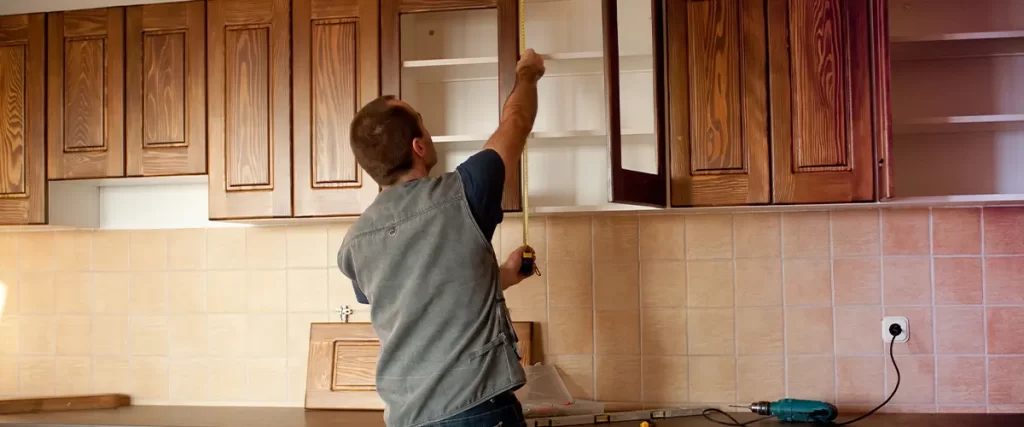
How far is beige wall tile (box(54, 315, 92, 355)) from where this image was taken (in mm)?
2883

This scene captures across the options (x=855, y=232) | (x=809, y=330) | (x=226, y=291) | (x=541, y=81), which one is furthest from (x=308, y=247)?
(x=855, y=232)

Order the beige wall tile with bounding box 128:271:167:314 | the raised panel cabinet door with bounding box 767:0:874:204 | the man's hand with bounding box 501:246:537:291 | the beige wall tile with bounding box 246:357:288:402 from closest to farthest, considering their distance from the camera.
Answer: the man's hand with bounding box 501:246:537:291 < the raised panel cabinet door with bounding box 767:0:874:204 < the beige wall tile with bounding box 246:357:288:402 < the beige wall tile with bounding box 128:271:167:314

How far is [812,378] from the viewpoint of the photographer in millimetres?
2502

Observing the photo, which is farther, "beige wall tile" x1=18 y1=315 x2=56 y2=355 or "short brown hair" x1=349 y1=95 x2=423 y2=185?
"beige wall tile" x1=18 y1=315 x2=56 y2=355

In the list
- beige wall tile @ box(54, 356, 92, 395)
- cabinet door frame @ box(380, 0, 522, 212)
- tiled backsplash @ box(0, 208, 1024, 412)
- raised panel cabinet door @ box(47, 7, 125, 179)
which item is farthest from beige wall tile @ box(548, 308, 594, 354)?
beige wall tile @ box(54, 356, 92, 395)

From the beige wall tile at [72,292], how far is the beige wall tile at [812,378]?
7.51 feet

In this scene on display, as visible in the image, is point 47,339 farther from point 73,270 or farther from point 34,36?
point 34,36

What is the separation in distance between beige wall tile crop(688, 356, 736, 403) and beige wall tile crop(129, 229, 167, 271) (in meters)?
1.76

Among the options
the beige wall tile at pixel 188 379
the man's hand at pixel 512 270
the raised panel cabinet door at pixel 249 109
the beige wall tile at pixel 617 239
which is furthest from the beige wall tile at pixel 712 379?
the beige wall tile at pixel 188 379

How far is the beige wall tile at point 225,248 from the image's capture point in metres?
2.81

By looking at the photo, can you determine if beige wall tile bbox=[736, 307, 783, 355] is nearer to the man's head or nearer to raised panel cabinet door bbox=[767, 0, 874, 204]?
raised panel cabinet door bbox=[767, 0, 874, 204]

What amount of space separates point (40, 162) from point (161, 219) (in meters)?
0.41

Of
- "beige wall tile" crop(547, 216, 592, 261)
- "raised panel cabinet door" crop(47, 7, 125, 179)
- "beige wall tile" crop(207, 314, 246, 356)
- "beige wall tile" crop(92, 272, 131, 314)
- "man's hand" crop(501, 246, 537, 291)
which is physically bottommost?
"beige wall tile" crop(207, 314, 246, 356)

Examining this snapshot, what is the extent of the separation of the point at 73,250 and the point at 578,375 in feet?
5.79
